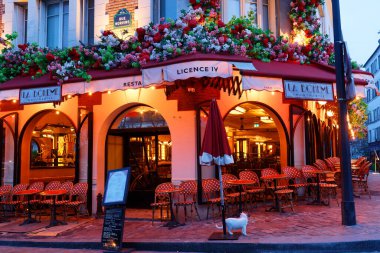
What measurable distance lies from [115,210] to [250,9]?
283 inches

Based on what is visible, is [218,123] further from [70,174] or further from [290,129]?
[70,174]

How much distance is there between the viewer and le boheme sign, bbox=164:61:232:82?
856cm

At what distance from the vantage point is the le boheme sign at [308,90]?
31.3 ft

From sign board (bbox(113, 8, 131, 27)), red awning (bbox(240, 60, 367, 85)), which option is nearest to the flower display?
red awning (bbox(240, 60, 367, 85))

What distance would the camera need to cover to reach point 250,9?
1190 cm

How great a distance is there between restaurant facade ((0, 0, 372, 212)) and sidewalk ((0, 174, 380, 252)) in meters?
1.55

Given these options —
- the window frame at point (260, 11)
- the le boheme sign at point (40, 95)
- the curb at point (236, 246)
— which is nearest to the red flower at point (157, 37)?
the le boheme sign at point (40, 95)

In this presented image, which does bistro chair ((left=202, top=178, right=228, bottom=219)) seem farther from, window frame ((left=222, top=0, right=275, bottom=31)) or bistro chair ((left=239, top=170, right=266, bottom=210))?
window frame ((left=222, top=0, right=275, bottom=31))

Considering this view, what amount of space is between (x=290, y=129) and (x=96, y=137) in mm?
5359

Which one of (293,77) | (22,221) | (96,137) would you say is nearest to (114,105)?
(96,137)

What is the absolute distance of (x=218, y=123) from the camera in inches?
319

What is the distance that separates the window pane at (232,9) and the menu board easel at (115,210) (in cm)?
581

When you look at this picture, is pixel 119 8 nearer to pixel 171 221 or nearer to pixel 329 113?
pixel 171 221

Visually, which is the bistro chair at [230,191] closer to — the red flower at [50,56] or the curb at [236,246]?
the curb at [236,246]
